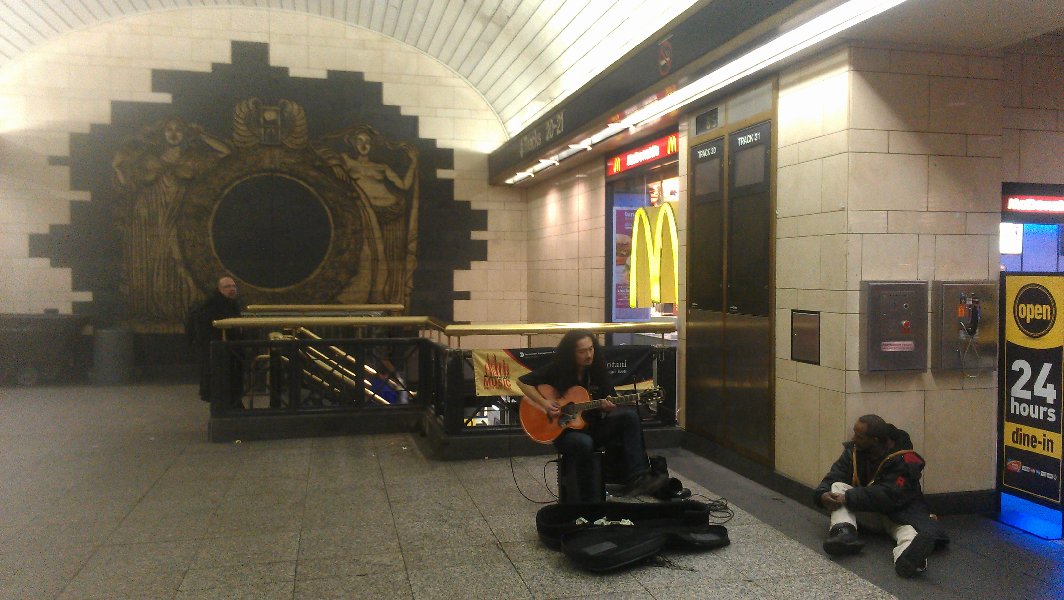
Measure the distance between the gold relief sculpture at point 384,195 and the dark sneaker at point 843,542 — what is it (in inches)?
377

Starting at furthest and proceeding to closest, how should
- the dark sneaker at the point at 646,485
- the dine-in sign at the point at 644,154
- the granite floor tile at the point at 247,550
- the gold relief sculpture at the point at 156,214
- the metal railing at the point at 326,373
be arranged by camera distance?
the gold relief sculpture at the point at 156,214
the metal railing at the point at 326,373
the dine-in sign at the point at 644,154
the dark sneaker at the point at 646,485
the granite floor tile at the point at 247,550

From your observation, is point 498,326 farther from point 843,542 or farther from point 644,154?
point 843,542

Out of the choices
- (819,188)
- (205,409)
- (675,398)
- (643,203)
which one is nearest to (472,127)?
(643,203)

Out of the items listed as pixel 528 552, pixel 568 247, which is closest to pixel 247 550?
pixel 528 552

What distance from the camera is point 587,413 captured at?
19.0ft

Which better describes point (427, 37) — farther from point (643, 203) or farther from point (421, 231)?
point (643, 203)

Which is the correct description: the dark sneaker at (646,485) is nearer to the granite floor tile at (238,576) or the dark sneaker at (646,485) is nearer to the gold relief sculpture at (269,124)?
the granite floor tile at (238,576)

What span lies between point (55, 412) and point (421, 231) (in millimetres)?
5917

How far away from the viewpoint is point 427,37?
12.9 metres

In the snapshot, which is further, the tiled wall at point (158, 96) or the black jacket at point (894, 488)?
the tiled wall at point (158, 96)

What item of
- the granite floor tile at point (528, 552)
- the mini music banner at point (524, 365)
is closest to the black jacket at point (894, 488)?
the granite floor tile at point (528, 552)

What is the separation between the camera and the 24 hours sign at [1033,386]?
5.30m

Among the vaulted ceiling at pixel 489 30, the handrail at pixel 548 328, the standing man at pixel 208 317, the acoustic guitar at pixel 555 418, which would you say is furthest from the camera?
the standing man at pixel 208 317

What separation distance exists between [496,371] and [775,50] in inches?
144
